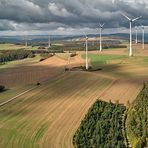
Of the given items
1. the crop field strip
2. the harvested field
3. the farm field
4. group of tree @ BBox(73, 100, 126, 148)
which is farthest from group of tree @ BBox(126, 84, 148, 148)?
the harvested field

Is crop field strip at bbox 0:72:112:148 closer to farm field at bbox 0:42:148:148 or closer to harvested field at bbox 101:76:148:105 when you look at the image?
farm field at bbox 0:42:148:148

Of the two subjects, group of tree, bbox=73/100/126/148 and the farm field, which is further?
the farm field

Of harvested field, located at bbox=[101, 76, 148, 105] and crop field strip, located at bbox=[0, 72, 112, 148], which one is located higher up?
harvested field, located at bbox=[101, 76, 148, 105]

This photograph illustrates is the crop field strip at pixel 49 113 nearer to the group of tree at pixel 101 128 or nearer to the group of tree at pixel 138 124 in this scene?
the group of tree at pixel 101 128

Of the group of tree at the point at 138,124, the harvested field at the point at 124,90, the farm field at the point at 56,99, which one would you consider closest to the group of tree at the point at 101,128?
the group of tree at the point at 138,124

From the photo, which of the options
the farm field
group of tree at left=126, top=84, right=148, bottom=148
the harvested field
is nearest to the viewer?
group of tree at left=126, top=84, right=148, bottom=148

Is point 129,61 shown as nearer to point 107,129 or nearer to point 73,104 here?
point 73,104

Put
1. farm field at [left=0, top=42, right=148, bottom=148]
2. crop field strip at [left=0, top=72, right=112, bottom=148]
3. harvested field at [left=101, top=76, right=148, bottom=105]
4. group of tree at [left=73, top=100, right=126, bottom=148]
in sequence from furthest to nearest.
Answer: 1. harvested field at [left=101, top=76, right=148, bottom=105]
2. farm field at [left=0, top=42, right=148, bottom=148]
3. crop field strip at [left=0, top=72, right=112, bottom=148]
4. group of tree at [left=73, top=100, right=126, bottom=148]
